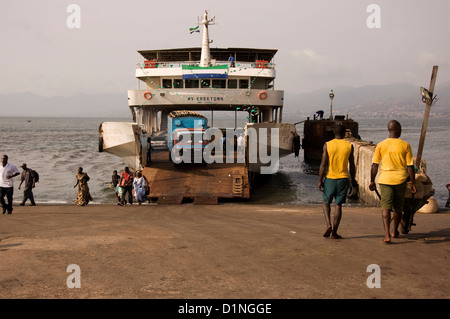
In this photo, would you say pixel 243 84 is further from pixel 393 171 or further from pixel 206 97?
pixel 393 171

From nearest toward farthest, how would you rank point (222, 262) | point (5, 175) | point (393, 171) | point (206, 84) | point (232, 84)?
point (222, 262), point (393, 171), point (5, 175), point (206, 84), point (232, 84)

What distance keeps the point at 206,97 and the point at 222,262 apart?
13216 millimetres

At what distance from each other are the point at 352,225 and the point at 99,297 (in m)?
4.94

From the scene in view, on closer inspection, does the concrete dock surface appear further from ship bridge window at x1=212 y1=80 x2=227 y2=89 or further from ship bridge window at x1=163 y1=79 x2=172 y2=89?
ship bridge window at x1=163 y1=79 x2=172 y2=89

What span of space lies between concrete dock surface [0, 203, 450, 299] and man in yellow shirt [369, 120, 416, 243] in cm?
52

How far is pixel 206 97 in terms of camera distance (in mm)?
17281

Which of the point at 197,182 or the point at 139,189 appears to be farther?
the point at 197,182

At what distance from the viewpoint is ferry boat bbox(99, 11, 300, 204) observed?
13602mm

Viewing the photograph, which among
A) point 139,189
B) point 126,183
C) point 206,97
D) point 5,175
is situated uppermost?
point 206,97

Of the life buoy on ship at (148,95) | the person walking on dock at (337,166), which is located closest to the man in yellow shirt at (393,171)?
the person walking on dock at (337,166)

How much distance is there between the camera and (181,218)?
8.80 m

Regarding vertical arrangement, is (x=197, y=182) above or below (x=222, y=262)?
below

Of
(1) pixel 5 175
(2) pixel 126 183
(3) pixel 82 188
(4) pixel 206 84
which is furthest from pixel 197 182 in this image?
(4) pixel 206 84

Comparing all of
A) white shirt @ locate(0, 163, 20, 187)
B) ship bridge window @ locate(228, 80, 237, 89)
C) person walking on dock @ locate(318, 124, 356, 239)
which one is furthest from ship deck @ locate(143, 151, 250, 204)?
person walking on dock @ locate(318, 124, 356, 239)
